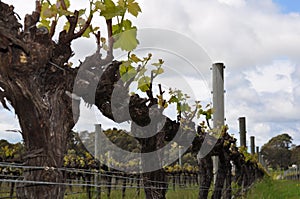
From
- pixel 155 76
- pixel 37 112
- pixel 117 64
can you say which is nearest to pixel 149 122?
pixel 155 76

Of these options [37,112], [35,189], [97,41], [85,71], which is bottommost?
[35,189]

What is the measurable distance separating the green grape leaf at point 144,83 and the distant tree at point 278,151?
85.4 m

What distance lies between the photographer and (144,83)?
200 inches

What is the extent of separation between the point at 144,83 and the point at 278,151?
88916 mm

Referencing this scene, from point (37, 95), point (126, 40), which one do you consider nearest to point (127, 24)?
point (126, 40)

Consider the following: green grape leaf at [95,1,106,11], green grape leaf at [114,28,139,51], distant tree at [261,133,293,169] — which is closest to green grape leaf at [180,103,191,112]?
green grape leaf at [114,28,139,51]

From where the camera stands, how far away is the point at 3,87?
2549mm

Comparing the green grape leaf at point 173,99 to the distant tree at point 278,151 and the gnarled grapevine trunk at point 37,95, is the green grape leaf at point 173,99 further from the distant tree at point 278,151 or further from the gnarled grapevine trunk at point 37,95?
the distant tree at point 278,151

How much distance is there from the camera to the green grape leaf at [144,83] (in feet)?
16.6

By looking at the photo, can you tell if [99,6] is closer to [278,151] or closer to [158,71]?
[158,71]

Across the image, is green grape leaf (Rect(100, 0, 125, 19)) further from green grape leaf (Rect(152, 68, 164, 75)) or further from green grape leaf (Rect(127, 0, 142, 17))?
green grape leaf (Rect(152, 68, 164, 75))

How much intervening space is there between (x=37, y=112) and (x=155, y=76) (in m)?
2.75

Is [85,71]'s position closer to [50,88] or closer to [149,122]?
[50,88]

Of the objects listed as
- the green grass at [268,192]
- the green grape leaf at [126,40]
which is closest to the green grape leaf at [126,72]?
the green grape leaf at [126,40]
